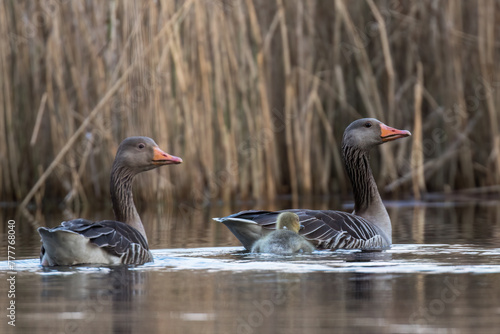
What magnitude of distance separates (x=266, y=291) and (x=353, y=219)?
11.2ft

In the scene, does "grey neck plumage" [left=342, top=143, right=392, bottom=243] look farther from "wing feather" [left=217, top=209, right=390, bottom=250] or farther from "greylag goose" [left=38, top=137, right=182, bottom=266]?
"greylag goose" [left=38, top=137, right=182, bottom=266]

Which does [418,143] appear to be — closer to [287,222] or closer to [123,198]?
[287,222]

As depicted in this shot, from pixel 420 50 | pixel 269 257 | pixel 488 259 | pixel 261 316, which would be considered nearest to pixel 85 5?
pixel 420 50

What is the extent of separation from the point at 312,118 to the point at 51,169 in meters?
4.14

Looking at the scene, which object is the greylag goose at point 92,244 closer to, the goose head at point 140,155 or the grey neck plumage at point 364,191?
the goose head at point 140,155

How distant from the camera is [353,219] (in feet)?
31.6

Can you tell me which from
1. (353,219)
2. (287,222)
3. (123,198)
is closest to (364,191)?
(353,219)

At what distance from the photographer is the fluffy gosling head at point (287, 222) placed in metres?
8.92

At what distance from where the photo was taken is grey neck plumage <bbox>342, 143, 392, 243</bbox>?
1019cm

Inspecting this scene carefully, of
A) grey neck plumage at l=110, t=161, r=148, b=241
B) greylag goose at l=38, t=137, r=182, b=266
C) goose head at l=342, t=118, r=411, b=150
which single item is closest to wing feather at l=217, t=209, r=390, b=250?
grey neck plumage at l=110, t=161, r=148, b=241

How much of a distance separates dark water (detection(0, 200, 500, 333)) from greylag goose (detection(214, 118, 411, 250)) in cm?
21

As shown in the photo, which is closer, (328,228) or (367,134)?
(328,228)

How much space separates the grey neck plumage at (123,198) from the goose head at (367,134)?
264cm

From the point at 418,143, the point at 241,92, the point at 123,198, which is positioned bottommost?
the point at 123,198
